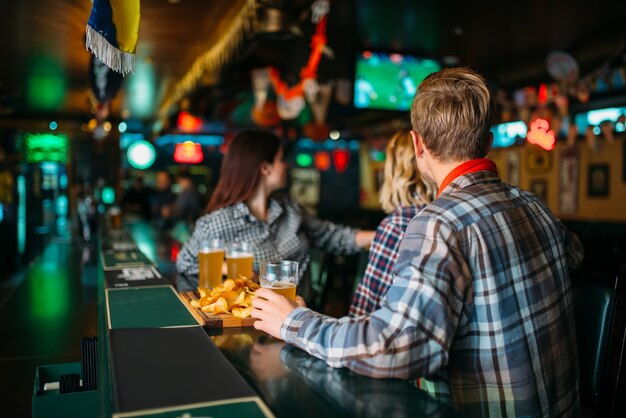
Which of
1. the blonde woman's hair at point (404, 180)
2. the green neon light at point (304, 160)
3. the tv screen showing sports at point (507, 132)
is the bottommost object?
the blonde woman's hair at point (404, 180)

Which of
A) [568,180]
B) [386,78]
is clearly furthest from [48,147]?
[568,180]

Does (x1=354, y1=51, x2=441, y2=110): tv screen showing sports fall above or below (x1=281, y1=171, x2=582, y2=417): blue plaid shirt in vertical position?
above

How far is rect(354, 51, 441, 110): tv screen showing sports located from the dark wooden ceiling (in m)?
0.11

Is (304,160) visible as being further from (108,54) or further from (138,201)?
(108,54)

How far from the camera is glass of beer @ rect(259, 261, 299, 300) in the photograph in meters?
1.49

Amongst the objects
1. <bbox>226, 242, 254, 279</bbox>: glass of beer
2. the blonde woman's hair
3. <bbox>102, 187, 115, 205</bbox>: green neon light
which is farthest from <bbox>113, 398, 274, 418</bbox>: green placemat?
<bbox>102, 187, 115, 205</bbox>: green neon light

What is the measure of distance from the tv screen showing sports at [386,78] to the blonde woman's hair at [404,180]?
242cm

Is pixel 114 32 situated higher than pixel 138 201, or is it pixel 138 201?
pixel 114 32

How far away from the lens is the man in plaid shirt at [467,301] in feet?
3.52

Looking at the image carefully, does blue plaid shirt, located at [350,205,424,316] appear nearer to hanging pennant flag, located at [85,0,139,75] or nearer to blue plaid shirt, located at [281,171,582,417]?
blue plaid shirt, located at [281,171,582,417]

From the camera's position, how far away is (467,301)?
1.14 meters

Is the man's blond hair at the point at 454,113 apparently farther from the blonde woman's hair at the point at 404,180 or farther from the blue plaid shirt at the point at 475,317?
the blonde woman's hair at the point at 404,180

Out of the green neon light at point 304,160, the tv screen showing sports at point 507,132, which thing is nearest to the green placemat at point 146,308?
the tv screen showing sports at point 507,132

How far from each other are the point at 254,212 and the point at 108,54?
99cm
